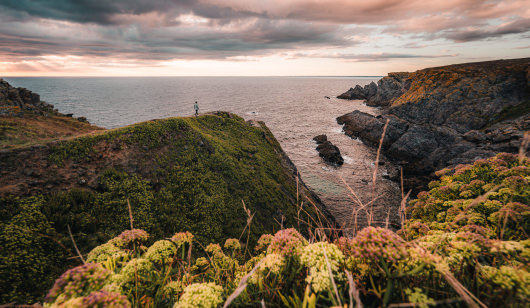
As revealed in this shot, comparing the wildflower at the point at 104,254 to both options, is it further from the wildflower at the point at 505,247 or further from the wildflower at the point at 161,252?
the wildflower at the point at 505,247

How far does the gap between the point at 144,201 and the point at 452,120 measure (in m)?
63.6

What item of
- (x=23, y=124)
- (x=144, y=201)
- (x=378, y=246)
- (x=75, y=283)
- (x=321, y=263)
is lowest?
(x=144, y=201)

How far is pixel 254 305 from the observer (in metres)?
2.32

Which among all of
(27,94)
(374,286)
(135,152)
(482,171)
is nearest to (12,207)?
(135,152)

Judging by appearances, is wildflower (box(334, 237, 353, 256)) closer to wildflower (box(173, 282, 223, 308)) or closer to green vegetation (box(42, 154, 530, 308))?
green vegetation (box(42, 154, 530, 308))

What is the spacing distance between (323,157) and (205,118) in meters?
23.9

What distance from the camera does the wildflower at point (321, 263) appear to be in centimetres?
201

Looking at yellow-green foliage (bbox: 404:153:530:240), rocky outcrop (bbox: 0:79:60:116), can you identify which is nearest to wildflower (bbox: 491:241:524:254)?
yellow-green foliage (bbox: 404:153:530:240)

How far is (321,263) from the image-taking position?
2.24m

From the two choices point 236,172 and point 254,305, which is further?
point 236,172

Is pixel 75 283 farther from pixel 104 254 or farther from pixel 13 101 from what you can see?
pixel 13 101

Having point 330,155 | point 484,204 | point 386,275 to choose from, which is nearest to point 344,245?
point 386,275

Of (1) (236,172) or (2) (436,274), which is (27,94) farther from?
(2) (436,274)

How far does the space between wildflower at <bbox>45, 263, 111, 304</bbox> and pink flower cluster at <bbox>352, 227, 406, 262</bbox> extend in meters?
2.59
